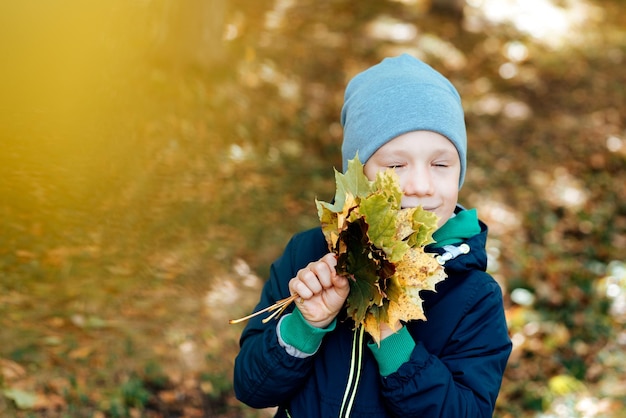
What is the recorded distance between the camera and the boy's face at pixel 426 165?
2.32 meters

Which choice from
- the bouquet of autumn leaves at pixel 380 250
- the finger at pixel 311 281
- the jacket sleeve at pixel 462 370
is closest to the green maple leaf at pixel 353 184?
the bouquet of autumn leaves at pixel 380 250

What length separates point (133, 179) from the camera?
6.58m

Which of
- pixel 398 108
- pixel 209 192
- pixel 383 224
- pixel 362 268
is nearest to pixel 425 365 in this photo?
pixel 362 268

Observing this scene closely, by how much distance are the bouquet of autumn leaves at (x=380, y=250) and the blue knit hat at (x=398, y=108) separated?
0.99 feet

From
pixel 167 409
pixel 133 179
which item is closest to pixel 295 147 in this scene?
pixel 133 179

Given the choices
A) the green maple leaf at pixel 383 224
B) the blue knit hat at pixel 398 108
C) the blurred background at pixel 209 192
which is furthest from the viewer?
the blurred background at pixel 209 192

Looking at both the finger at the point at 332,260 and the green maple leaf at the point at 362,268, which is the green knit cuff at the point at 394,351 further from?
the finger at the point at 332,260

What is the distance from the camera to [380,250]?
2.05 metres

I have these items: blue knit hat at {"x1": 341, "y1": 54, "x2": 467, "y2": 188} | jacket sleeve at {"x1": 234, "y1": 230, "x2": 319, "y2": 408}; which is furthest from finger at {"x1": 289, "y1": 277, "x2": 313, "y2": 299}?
blue knit hat at {"x1": 341, "y1": 54, "x2": 467, "y2": 188}

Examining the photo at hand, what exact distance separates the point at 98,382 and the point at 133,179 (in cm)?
260

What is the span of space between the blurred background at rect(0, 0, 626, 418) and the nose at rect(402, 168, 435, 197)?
2.81m

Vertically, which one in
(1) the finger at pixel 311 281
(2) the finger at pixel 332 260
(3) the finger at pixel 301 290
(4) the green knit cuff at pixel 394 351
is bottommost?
(4) the green knit cuff at pixel 394 351

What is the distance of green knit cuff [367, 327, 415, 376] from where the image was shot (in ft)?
7.17

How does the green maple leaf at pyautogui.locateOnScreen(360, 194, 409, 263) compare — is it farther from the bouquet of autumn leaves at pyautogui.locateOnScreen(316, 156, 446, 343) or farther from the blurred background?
the blurred background
